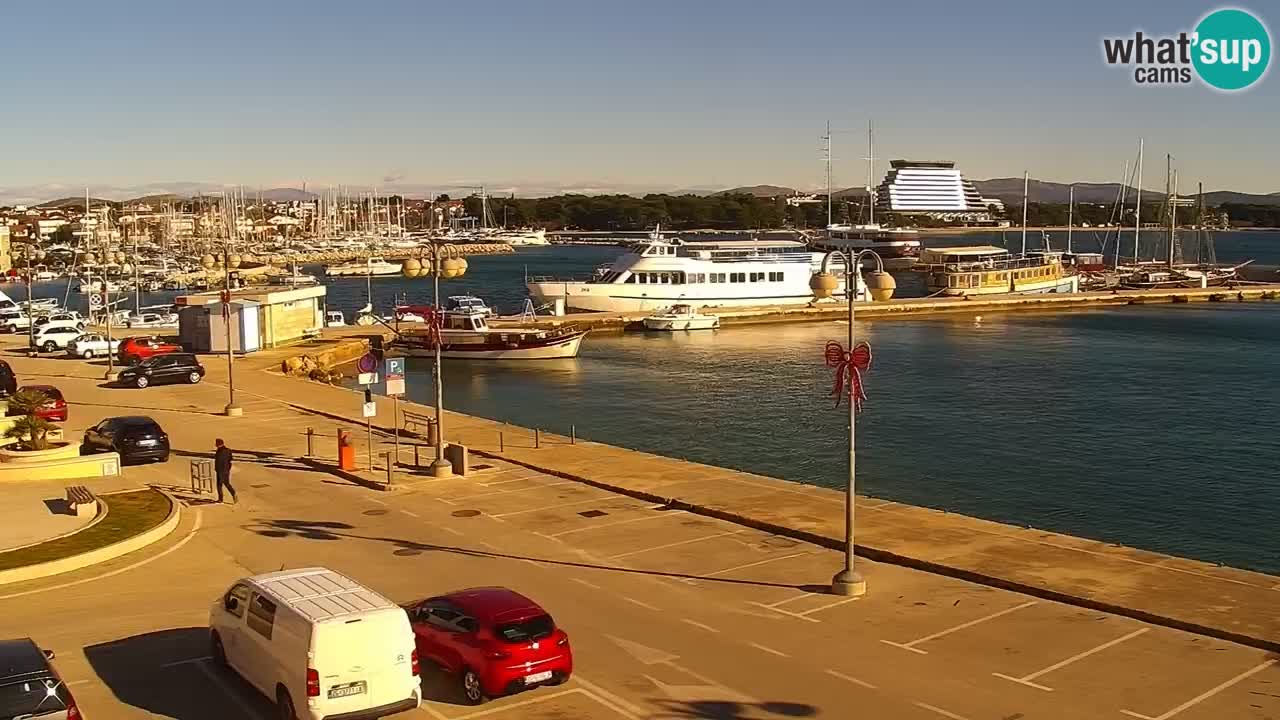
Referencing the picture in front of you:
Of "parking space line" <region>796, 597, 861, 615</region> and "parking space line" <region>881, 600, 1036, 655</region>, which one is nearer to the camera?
"parking space line" <region>881, 600, 1036, 655</region>

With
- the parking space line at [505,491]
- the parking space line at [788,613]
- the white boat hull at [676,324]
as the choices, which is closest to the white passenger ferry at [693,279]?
the white boat hull at [676,324]

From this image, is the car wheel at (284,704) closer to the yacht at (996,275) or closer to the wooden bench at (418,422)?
the wooden bench at (418,422)

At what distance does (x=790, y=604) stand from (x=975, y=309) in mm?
97833

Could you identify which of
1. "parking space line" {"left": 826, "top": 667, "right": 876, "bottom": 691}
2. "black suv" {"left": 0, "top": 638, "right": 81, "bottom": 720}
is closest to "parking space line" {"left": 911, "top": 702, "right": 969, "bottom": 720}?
"parking space line" {"left": 826, "top": 667, "right": 876, "bottom": 691}

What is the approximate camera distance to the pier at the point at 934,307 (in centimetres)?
9138

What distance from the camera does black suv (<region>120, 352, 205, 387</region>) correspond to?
4341cm

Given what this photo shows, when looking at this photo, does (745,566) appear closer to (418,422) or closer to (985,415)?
(418,422)

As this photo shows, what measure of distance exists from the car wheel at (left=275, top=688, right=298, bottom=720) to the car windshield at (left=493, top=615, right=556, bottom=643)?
236 cm

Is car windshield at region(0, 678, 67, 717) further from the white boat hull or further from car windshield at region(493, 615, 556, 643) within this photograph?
the white boat hull

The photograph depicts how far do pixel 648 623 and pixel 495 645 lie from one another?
3936mm

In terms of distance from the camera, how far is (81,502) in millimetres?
22219

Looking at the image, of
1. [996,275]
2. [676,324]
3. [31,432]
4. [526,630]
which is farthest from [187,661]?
[996,275]

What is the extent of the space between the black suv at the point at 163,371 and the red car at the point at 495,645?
3367 cm

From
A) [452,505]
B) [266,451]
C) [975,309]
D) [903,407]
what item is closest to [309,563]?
[452,505]
